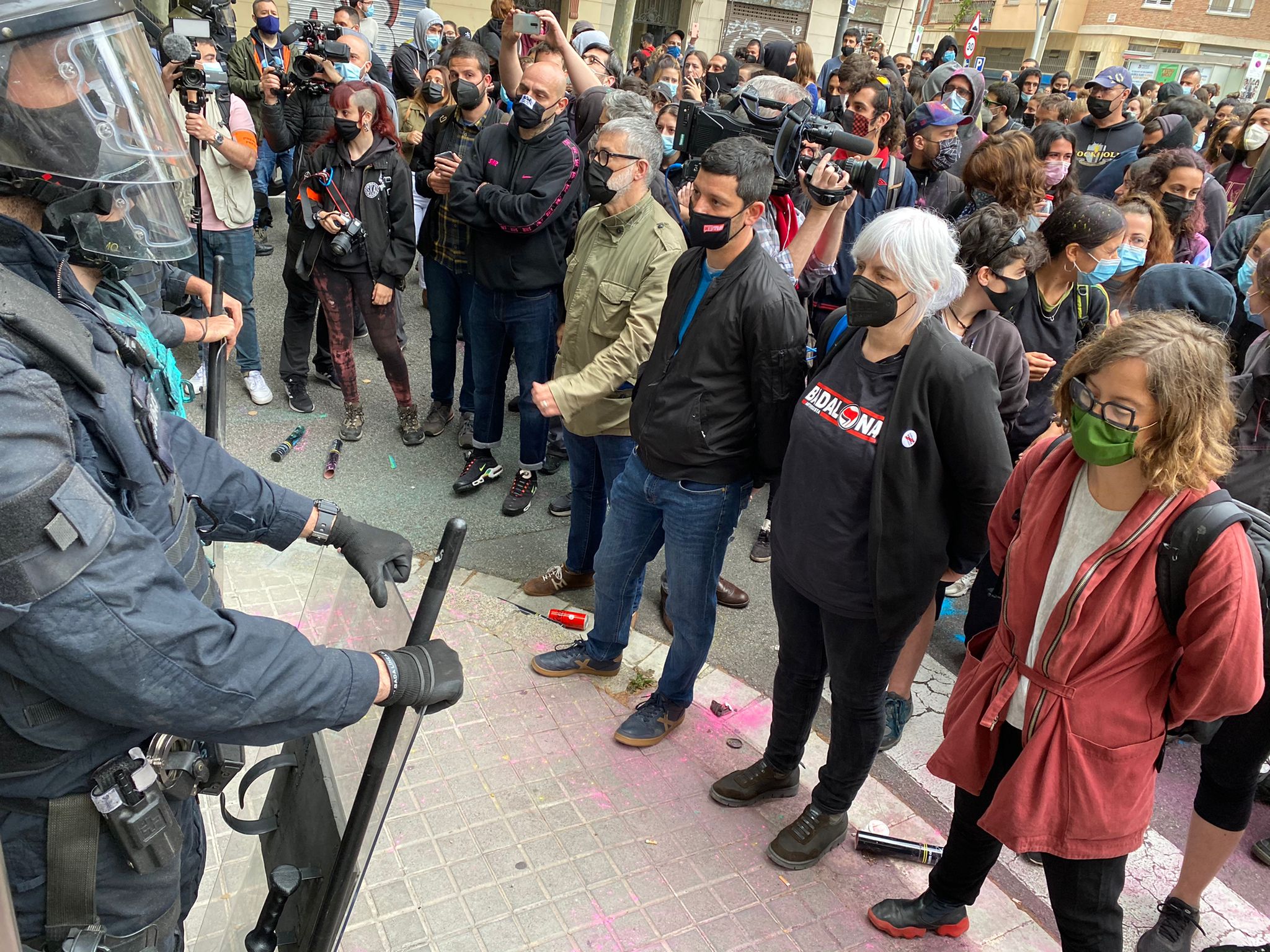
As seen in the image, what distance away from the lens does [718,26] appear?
2439 centimetres

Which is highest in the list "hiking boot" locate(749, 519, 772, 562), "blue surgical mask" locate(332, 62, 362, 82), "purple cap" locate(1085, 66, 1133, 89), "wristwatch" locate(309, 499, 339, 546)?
"purple cap" locate(1085, 66, 1133, 89)

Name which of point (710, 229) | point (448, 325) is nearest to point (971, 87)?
point (448, 325)

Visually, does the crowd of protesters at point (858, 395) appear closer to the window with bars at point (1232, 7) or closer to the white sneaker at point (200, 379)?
the white sneaker at point (200, 379)


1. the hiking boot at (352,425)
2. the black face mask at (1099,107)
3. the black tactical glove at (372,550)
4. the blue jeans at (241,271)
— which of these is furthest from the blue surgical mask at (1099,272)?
the blue jeans at (241,271)

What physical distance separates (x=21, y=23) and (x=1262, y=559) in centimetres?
262

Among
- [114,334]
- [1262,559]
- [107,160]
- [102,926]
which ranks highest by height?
[107,160]

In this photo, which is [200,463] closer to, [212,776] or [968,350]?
[212,776]

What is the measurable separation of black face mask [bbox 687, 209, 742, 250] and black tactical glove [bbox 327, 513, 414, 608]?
1468 mm

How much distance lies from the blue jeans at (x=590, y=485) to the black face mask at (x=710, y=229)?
3.48 feet

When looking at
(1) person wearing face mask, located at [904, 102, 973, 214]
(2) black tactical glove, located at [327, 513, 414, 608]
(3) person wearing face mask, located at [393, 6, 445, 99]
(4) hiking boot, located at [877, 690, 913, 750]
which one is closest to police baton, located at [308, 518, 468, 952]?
(2) black tactical glove, located at [327, 513, 414, 608]

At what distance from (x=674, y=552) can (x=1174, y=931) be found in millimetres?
1906

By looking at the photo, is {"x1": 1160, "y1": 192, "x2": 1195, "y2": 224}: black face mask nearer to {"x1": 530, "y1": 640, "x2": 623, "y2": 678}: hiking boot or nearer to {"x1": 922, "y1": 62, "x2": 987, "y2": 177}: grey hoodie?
{"x1": 922, "y1": 62, "x2": 987, "y2": 177}: grey hoodie

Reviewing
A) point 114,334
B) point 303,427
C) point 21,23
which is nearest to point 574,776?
point 114,334

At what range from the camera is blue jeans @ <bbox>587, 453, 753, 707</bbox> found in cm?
317
